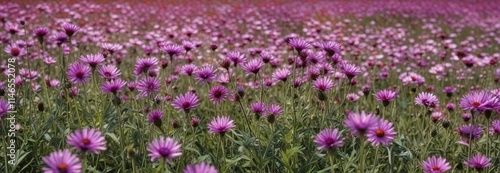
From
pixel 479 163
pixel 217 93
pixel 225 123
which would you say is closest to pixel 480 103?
pixel 479 163

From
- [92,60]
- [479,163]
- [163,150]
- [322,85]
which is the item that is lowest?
[479,163]

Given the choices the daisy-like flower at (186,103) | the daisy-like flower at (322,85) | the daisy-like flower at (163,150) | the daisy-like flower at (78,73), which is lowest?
the daisy-like flower at (322,85)

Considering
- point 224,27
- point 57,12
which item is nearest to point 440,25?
point 224,27

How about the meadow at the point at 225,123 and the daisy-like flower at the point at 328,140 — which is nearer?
the daisy-like flower at the point at 328,140

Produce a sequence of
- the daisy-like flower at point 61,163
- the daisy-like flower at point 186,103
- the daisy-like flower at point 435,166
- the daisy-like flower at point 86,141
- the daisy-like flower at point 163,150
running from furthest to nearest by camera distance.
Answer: the daisy-like flower at point 186,103 → the daisy-like flower at point 435,166 → the daisy-like flower at point 163,150 → the daisy-like flower at point 86,141 → the daisy-like flower at point 61,163

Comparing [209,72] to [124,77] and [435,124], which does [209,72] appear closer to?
[435,124]

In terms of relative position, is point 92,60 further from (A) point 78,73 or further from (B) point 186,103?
(B) point 186,103

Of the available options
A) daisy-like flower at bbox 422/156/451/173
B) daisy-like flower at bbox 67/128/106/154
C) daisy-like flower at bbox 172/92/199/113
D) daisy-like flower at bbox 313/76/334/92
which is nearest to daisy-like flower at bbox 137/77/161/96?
daisy-like flower at bbox 172/92/199/113

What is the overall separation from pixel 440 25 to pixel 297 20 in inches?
134

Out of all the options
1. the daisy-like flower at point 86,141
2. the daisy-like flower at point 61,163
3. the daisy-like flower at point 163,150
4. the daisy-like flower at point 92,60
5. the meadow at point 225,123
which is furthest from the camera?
the daisy-like flower at point 92,60

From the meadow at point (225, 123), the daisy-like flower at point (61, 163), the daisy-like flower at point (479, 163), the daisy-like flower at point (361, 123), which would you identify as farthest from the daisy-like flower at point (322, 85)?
the daisy-like flower at point (61, 163)

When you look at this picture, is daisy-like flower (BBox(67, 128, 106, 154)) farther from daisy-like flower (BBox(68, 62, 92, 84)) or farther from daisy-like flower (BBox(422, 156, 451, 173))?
daisy-like flower (BBox(422, 156, 451, 173))

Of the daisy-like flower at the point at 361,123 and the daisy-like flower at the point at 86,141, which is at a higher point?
the daisy-like flower at the point at 86,141

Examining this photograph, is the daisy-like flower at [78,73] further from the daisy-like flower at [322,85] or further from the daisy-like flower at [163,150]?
the daisy-like flower at [322,85]
